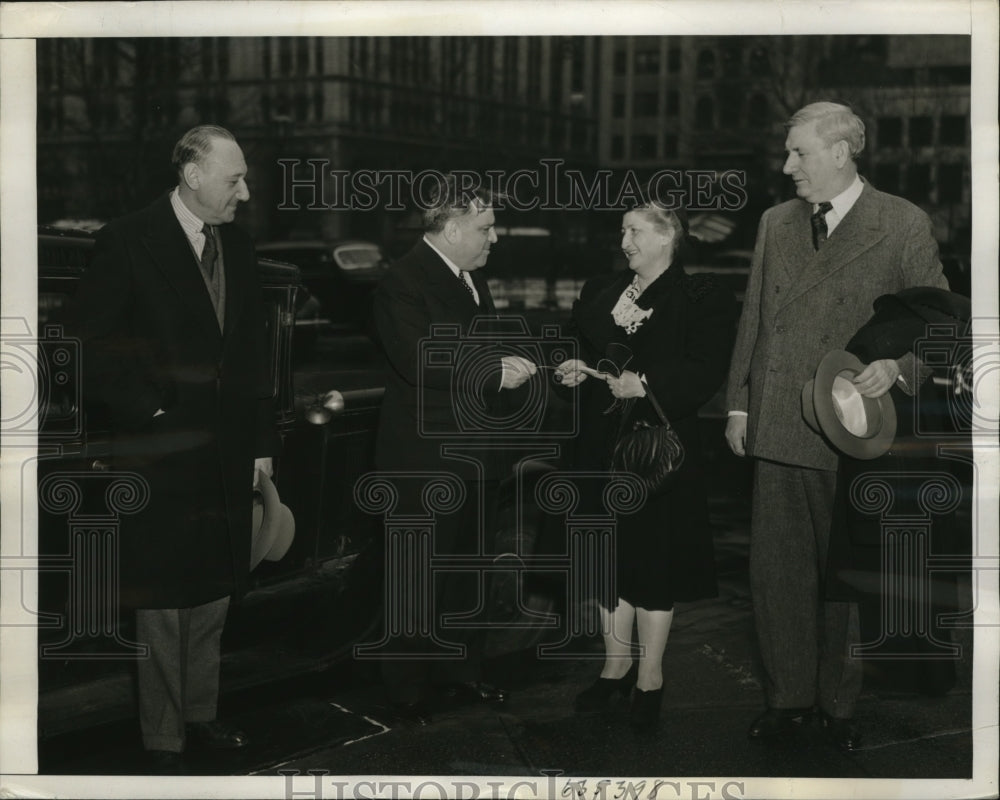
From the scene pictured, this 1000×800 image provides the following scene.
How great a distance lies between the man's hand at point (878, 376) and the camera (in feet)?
18.8

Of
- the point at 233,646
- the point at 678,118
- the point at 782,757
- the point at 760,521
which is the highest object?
the point at 678,118

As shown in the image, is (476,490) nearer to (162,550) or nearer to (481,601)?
(481,601)

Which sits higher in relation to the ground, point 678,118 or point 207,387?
point 678,118

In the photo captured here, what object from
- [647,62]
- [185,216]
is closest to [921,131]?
[647,62]

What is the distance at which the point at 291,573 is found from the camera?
598cm

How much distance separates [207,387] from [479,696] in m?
1.43

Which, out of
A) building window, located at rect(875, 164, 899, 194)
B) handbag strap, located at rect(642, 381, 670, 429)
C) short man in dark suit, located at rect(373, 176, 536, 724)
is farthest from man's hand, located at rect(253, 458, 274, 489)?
Result: building window, located at rect(875, 164, 899, 194)

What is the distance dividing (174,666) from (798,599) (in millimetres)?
2123

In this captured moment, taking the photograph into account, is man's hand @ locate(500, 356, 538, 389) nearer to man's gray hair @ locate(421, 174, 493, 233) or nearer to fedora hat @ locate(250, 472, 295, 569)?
man's gray hair @ locate(421, 174, 493, 233)

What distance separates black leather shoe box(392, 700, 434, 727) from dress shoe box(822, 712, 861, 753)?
138 centimetres

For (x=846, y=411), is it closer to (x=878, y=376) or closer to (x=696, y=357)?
(x=878, y=376)

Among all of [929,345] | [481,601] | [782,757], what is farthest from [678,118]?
[782,757]

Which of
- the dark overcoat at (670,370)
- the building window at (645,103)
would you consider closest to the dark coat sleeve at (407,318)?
the dark overcoat at (670,370)

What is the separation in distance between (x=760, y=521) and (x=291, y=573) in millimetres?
1628
